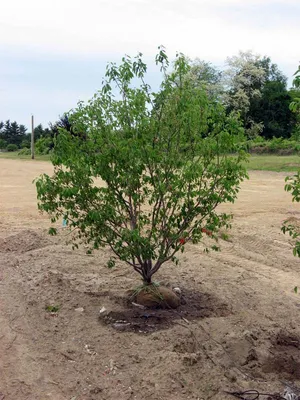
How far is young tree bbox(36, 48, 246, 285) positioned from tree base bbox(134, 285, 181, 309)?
0.46 meters

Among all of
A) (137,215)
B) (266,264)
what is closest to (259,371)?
(137,215)

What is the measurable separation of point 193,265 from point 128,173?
8.66ft

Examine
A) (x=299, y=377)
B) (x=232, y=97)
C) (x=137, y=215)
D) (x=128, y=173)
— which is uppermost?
(x=232, y=97)

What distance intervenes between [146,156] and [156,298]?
1.57 m

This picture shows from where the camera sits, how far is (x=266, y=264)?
26.1 ft

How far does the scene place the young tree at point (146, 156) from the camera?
515cm

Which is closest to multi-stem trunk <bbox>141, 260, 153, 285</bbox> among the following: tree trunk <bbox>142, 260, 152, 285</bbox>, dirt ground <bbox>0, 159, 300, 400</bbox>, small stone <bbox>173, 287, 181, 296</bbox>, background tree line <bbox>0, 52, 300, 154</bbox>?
tree trunk <bbox>142, 260, 152, 285</bbox>

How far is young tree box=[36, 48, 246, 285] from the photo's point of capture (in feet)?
16.9

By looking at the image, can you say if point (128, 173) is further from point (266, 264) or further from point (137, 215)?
point (266, 264)

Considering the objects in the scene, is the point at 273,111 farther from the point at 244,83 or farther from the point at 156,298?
the point at 156,298

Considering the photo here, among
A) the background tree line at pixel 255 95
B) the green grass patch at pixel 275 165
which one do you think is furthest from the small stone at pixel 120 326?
the background tree line at pixel 255 95

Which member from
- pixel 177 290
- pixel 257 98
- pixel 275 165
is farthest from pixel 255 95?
pixel 177 290

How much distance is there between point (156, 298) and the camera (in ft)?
18.7

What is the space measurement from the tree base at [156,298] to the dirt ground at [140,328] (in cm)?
12
